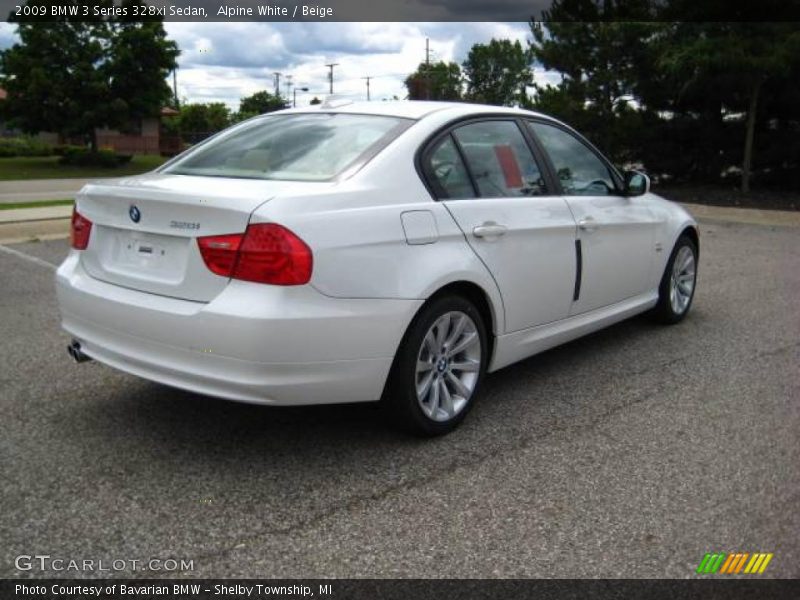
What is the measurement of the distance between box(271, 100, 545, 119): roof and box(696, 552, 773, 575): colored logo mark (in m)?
2.47

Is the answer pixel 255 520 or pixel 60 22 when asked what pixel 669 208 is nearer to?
pixel 255 520

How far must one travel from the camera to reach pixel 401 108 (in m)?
4.27

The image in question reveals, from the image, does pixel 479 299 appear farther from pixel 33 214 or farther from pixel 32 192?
pixel 32 192

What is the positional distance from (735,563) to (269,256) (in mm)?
2069

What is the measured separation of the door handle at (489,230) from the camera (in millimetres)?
3889

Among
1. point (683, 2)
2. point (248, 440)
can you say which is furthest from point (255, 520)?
point (683, 2)

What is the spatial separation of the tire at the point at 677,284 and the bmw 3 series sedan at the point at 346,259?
48.3 inches

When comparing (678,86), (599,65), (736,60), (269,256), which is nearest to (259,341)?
(269,256)

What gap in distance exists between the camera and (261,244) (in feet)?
10.3

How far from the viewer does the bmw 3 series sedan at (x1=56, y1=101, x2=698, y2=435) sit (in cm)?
319

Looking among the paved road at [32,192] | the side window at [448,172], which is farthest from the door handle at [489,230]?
the paved road at [32,192]

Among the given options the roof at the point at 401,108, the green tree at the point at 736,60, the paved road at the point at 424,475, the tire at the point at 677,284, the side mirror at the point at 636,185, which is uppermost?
the green tree at the point at 736,60

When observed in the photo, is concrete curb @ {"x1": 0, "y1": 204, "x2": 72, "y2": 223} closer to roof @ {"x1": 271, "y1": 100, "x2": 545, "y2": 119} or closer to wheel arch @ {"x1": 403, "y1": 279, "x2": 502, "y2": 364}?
roof @ {"x1": 271, "y1": 100, "x2": 545, "y2": 119}

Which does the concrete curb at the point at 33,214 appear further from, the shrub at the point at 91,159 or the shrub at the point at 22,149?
the shrub at the point at 22,149
